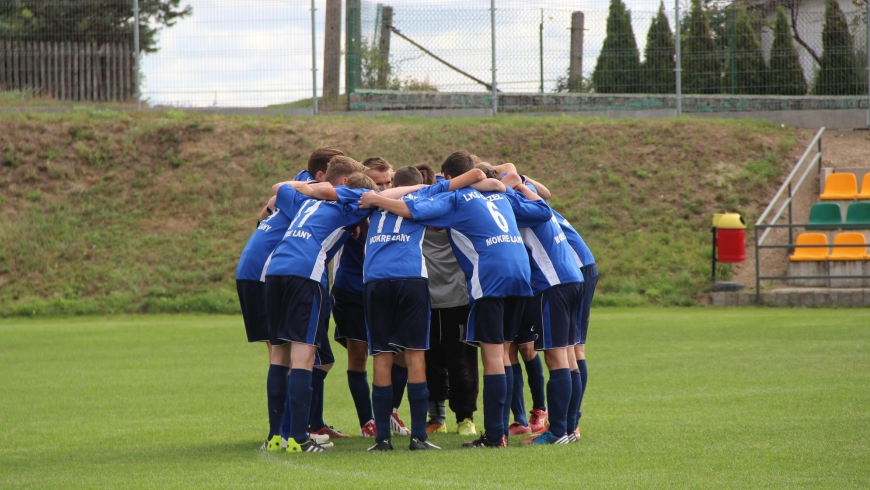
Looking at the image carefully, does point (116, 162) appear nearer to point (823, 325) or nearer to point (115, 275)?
point (115, 275)

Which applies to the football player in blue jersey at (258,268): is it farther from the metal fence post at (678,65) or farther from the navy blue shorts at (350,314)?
the metal fence post at (678,65)

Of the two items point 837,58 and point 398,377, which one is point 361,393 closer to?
point 398,377

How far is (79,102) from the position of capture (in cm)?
2333

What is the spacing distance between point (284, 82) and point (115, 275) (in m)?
6.75

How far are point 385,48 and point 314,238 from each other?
17153 millimetres

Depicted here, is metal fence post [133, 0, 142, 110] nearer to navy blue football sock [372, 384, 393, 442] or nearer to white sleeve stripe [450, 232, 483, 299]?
white sleeve stripe [450, 232, 483, 299]

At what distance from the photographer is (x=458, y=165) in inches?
272

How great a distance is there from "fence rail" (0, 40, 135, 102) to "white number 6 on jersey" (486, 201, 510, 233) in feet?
61.2

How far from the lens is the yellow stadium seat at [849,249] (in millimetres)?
16730

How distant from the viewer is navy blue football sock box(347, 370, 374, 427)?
709 cm

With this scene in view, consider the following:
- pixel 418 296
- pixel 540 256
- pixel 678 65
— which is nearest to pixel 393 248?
pixel 418 296

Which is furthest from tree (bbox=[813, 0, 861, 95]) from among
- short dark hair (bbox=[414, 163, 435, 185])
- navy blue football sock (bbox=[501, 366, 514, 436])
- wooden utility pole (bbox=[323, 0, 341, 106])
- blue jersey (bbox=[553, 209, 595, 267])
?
navy blue football sock (bbox=[501, 366, 514, 436])

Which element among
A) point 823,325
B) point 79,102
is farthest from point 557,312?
point 79,102

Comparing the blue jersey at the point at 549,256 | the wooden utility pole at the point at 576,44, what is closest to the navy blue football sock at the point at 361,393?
the blue jersey at the point at 549,256
